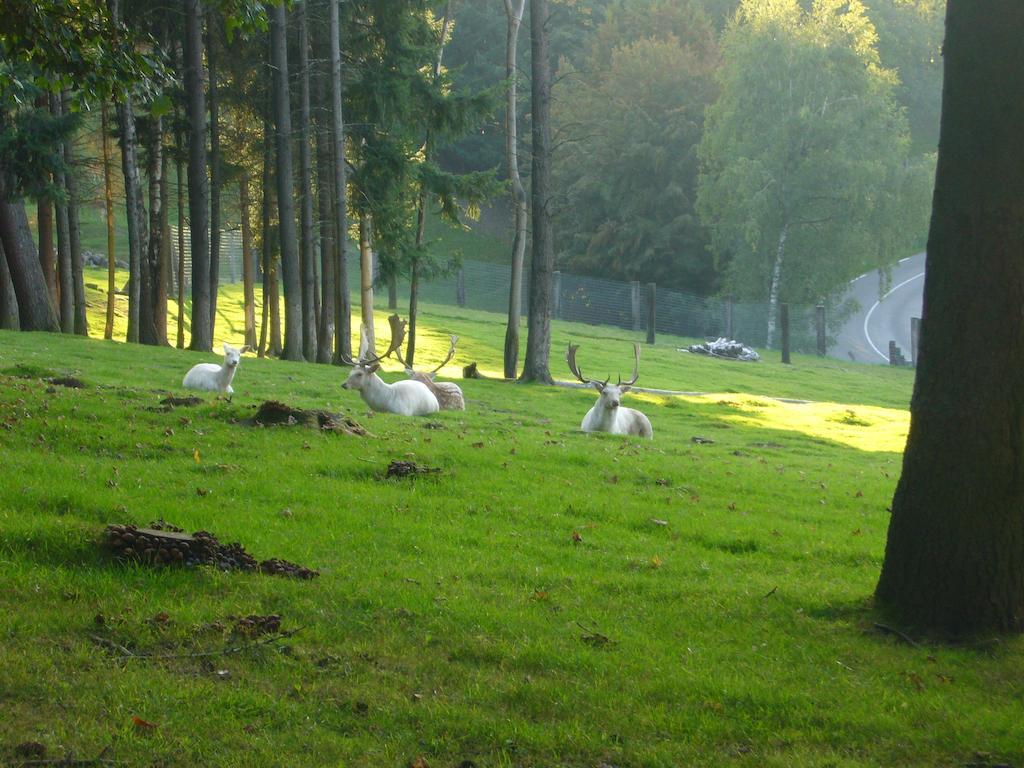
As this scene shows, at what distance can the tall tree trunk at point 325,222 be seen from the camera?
30.1 m

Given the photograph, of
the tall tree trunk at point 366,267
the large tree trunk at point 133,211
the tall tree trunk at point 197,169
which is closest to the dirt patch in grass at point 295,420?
the large tree trunk at point 133,211

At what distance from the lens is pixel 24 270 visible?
88.4 feet

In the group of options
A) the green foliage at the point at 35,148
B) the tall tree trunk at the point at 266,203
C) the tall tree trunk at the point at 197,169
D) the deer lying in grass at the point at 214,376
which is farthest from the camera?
the tall tree trunk at the point at 266,203

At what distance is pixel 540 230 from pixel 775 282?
114ft

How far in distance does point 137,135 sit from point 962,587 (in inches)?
1047

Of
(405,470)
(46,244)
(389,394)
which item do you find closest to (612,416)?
(389,394)

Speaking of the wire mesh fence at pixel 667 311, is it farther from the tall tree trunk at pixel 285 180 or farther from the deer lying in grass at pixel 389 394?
the deer lying in grass at pixel 389 394

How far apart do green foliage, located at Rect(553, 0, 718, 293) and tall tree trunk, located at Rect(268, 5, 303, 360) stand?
3911 cm

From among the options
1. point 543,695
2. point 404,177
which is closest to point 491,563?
point 543,695

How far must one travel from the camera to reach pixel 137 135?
1156 inches

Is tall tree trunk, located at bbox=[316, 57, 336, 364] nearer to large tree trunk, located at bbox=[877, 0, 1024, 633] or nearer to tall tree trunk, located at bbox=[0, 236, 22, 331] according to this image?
tall tree trunk, located at bbox=[0, 236, 22, 331]

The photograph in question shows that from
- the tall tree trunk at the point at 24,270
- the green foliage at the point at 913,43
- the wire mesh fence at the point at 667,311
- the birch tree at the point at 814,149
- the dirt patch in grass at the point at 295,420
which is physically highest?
the green foliage at the point at 913,43

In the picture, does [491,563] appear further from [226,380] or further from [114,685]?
[226,380]

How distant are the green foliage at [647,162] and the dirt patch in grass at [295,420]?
54.9 meters
